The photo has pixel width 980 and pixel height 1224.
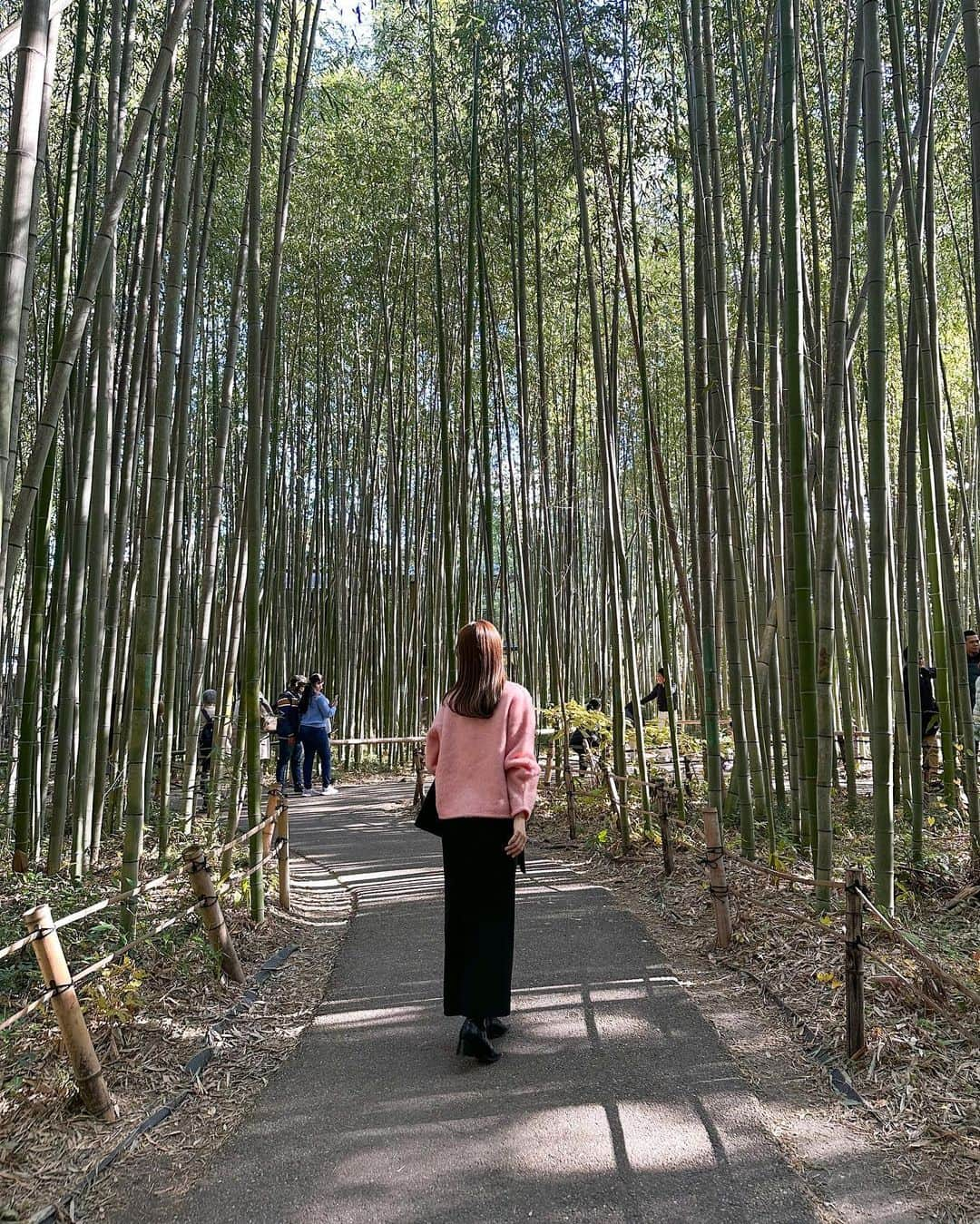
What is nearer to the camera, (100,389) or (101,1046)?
(101,1046)

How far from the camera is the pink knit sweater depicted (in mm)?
2312

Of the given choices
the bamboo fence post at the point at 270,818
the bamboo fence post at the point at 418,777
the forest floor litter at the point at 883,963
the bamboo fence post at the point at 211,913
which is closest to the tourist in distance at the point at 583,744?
the bamboo fence post at the point at 418,777

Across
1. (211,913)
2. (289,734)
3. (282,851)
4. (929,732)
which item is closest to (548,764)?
(289,734)

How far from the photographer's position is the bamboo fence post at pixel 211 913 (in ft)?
8.93

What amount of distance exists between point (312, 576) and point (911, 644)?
24.3 feet

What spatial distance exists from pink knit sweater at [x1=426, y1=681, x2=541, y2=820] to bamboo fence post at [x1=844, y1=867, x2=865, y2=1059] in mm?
787

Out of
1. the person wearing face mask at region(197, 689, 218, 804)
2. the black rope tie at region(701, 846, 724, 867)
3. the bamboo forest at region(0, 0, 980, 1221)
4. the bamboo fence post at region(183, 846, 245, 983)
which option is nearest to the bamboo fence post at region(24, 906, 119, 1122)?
the bamboo forest at region(0, 0, 980, 1221)

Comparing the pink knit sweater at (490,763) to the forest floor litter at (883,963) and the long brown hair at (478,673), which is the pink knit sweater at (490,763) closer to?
the long brown hair at (478,673)

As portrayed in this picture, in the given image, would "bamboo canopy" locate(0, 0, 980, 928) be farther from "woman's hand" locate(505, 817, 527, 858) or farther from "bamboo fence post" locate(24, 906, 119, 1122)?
"woman's hand" locate(505, 817, 527, 858)

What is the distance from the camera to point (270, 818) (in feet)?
12.1

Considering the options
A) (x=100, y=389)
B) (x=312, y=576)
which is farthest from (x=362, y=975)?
(x=312, y=576)

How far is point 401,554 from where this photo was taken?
10109 millimetres

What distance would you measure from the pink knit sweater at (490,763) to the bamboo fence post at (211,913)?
0.83m

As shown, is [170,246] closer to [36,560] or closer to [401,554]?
[36,560]
